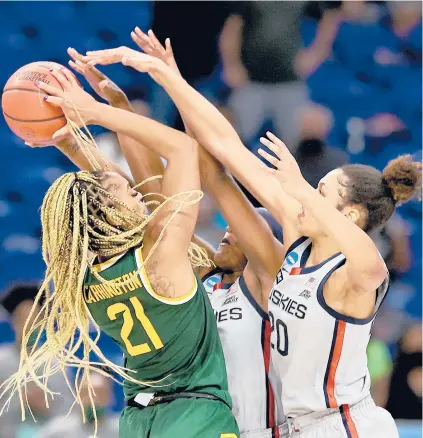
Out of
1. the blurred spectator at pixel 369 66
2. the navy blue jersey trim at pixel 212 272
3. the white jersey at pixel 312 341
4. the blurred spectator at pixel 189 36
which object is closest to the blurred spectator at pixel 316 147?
the blurred spectator at pixel 369 66

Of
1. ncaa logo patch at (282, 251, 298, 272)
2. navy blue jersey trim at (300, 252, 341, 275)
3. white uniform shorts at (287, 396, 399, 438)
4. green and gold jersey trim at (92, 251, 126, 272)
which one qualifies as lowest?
white uniform shorts at (287, 396, 399, 438)

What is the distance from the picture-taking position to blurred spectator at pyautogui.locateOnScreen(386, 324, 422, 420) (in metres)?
4.72

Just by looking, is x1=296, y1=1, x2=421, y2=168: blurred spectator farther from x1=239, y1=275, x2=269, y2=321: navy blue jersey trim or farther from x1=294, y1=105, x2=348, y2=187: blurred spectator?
x1=239, y1=275, x2=269, y2=321: navy blue jersey trim

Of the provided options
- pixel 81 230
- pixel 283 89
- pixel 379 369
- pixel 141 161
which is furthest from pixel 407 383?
pixel 81 230

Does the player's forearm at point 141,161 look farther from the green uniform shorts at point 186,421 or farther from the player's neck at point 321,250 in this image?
the green uniform shorts at point 186,421

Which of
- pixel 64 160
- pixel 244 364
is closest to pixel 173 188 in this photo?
pixel 244 364

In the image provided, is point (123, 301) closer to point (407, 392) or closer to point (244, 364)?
point (244, 364)

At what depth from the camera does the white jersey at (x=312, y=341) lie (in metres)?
2.48

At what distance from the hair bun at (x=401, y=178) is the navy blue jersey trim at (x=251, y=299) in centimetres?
68

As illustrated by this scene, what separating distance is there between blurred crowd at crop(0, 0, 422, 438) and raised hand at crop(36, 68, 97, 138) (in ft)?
7.01

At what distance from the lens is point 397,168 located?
2.70m

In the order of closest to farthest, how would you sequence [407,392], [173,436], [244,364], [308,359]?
[173,436] < [308,359] < [244,364] < [407,392]

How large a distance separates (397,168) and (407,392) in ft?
8.28

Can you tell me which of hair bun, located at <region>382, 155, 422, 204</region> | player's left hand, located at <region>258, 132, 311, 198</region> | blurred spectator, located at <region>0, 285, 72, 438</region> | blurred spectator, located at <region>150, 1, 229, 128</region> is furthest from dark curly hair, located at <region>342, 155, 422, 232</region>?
blurred spectator, located at <region>150, 1, 229, 128</region>
